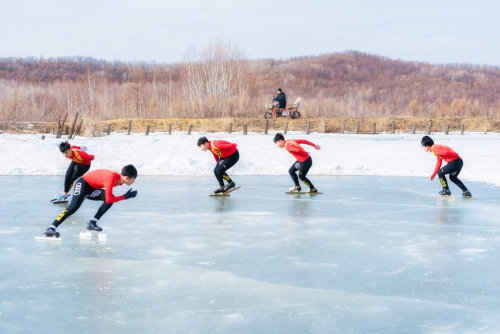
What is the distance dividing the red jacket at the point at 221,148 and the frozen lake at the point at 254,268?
0.83 m

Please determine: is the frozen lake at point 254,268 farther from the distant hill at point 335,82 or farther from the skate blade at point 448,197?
the distant hill at point 335,82

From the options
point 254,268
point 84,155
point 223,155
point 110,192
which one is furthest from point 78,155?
point 254,268

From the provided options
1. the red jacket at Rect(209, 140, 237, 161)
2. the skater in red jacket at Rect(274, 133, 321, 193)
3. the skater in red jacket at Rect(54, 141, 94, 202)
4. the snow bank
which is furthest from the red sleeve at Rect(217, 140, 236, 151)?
the snow bank

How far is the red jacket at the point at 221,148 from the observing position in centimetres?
1029

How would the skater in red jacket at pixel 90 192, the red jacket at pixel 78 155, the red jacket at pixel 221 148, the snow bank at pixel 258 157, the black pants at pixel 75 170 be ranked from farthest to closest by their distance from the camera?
1. the snow bank at pixel 258 157
2. the red jacket at pixel 221 148
3. the black pants at pixel 75 170
4. the red jacket at pixel 78 155
5. the skater in red jacket at pixel 90 192

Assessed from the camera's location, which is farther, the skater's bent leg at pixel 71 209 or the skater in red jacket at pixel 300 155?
the skater in red jacket at pixel 300 155

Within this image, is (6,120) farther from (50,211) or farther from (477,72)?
(477,72)

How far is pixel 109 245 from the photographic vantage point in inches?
257

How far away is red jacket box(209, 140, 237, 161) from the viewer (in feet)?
33.8

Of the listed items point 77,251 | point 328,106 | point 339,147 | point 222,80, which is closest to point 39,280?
point 77,251

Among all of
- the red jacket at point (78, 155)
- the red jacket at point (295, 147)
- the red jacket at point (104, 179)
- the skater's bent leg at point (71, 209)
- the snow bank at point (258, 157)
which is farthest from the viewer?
the snow bank at point (258, 157)

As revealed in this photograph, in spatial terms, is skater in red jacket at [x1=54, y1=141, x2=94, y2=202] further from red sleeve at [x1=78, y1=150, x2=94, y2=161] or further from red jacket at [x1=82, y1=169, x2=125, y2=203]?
red jacket at [x1=82, y1=169, x2=125, y2=203]

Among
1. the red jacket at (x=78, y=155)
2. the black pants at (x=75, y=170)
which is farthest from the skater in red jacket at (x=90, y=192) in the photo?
the black pants at (x=75, y=170)

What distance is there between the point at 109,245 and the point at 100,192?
2.31 ft
